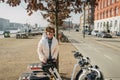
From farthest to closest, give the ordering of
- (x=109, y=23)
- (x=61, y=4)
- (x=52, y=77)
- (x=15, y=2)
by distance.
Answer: (x=109, y=23) → (x=61, y=4) → (x=15, y=2) → (x=52, y=77)

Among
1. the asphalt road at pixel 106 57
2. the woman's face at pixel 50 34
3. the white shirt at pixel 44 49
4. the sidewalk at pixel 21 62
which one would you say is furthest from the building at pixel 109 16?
the woman's face at pixel 50 34

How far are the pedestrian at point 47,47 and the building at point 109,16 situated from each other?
72.0 meters

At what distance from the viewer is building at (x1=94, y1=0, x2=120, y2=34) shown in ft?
271

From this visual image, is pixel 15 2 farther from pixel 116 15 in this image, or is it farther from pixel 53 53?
pixel 116 15

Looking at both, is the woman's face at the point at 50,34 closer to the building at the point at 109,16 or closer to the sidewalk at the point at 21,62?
the sidewalk at the point at 21,62

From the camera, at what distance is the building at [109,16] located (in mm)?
82688

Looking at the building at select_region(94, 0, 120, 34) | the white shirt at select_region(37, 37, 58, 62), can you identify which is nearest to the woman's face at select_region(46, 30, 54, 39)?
the white shirt at select_region(37, 37, 58, 62)

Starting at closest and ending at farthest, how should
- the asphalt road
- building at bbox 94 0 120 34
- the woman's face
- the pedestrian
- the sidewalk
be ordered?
the woman's face → the pedestrian → the sidewalk → the asphalt road → building at bbox 94 0 120 34

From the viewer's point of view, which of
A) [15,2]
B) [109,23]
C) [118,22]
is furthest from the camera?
[109,23]

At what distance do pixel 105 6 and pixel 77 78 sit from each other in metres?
92.2

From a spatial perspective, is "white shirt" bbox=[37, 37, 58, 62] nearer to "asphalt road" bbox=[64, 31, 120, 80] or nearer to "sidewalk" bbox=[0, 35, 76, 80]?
"sidewalk" bbox=[0, 35, 76, 80]

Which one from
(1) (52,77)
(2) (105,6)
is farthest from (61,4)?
(2) (105,6)

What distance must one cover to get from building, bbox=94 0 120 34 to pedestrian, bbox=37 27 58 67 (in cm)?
7204

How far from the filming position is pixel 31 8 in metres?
12.0
